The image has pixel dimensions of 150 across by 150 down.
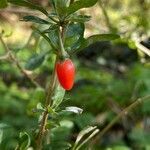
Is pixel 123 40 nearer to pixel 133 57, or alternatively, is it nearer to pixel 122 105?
pixel 122 105

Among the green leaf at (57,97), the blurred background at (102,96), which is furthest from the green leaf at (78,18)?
the blurred background at (102,96)

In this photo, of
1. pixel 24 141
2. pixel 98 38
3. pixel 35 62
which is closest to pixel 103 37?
pixel 98 38

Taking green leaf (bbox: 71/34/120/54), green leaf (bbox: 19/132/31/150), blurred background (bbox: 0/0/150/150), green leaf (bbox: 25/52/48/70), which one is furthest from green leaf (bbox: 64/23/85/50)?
blurred background (bbox: 0/0/150/150)

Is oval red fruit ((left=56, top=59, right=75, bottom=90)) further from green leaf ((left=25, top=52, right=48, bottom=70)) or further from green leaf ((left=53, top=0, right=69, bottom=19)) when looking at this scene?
green leaf ((left=25, top=52, right=48, bottom=70))

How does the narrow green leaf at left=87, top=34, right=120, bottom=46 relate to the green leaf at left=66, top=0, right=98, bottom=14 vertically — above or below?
below

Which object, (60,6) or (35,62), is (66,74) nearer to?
(60,6)

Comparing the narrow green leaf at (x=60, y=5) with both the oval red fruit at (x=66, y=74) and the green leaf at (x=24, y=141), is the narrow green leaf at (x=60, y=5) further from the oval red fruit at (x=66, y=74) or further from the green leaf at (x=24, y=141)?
the green leaf at (x=24, y=141)
